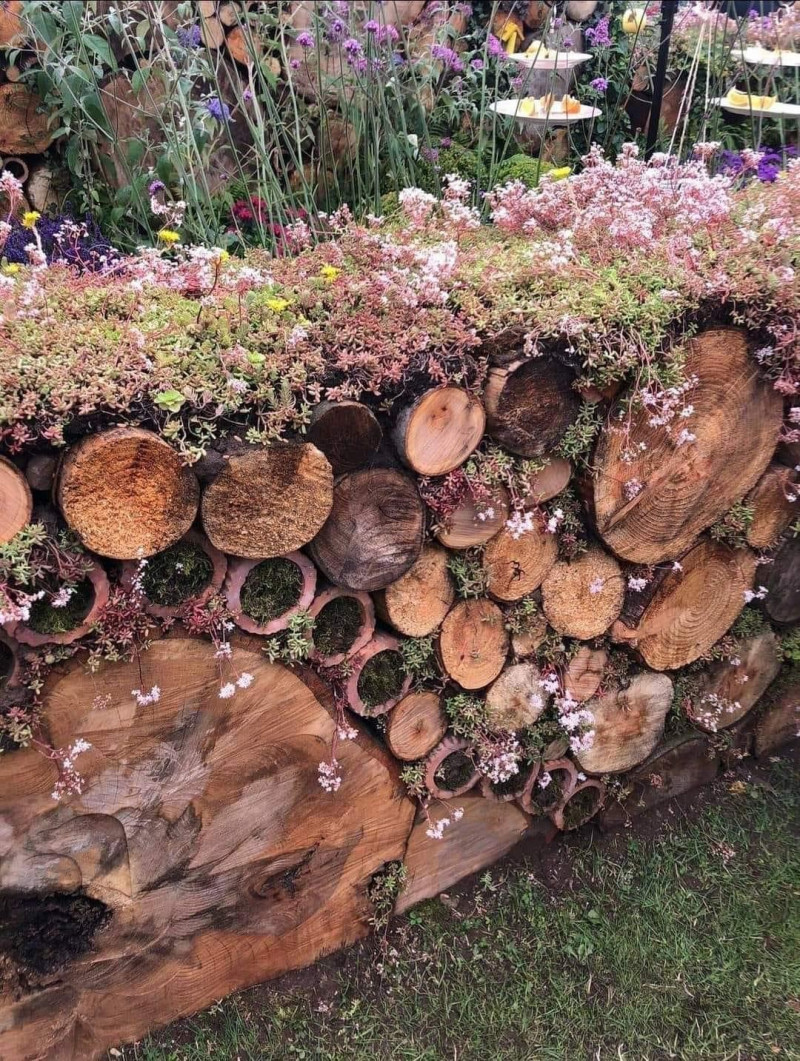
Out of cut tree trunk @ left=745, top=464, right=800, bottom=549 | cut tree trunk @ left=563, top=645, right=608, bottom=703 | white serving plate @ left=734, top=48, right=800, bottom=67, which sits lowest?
cut tree trunk @ left=563, top=645, right=608, bottom=703

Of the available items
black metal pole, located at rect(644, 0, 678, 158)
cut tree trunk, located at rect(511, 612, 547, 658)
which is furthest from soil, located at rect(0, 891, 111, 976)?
black metal pole, located at rect(644, 0, 678, 158)

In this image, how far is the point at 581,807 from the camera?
244 cm

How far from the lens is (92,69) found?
2578mm

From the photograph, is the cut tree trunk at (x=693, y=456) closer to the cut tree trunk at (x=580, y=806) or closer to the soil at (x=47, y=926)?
the cut tree trunk at (x=580, y=806)

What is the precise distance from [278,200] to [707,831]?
8.37 feet

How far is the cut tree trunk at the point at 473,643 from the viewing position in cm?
196

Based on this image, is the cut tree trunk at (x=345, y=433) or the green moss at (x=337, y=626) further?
the green moss at (x=337, y=626)

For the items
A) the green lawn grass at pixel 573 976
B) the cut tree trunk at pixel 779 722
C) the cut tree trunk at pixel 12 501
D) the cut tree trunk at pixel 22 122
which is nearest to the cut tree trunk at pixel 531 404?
the cut tree trunk at pixel 12 501

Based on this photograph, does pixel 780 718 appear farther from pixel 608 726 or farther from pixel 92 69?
pixel 92 69

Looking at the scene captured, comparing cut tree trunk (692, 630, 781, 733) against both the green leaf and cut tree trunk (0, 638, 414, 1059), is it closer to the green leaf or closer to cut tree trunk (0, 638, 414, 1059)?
cut tree trunk (0, 638, 414, 1059)

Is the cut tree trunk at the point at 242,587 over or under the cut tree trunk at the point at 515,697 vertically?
over

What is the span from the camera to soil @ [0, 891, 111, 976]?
63.5 inches

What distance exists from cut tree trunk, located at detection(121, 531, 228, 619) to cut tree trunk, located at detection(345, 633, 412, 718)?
0.44m

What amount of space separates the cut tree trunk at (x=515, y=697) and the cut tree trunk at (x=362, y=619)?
44cm
